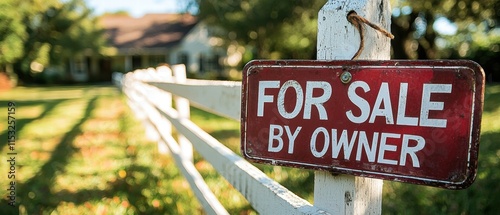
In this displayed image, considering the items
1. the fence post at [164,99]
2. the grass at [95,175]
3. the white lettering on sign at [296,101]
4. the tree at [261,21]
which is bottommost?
the grass at [95,175]

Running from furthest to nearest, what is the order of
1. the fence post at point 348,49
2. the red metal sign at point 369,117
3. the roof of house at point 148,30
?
1. the roof of house at point 148,30
2. the fence post at point 348,49
3. the red metal sign at point 369,117

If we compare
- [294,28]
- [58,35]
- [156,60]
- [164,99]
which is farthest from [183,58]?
[164,99]

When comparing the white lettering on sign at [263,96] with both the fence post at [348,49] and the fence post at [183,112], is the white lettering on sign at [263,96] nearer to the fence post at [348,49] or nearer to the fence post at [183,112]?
the fence post at [348,49]

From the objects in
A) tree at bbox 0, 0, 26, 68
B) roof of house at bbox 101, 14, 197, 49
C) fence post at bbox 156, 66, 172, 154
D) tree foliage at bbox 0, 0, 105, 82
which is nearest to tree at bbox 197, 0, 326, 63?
tree foliage at bbox 0, 0, 105, 82

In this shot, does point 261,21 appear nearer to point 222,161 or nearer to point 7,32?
point 7,32

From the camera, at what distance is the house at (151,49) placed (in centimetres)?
3450

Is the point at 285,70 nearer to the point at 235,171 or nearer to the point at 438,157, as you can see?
the point at 438,157

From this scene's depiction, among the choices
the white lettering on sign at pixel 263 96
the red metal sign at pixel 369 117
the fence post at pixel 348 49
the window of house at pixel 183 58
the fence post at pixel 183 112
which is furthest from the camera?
the window of house at pixel 183 58

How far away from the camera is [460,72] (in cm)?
103

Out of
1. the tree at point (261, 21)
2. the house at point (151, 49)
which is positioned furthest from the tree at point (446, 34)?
the house at point (151, 49)

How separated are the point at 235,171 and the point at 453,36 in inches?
1258

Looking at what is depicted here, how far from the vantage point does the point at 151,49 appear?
112ft

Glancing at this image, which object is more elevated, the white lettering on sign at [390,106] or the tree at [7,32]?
the tree at [7,32]

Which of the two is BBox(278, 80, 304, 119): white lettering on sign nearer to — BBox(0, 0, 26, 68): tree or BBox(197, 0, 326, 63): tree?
BBox(0, 0, 26, 68): tree
